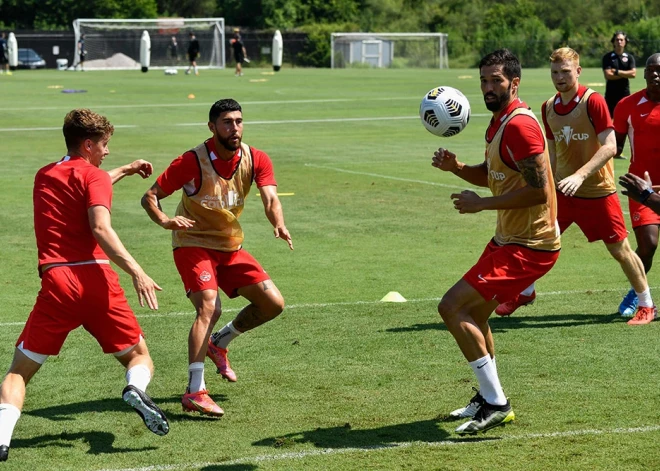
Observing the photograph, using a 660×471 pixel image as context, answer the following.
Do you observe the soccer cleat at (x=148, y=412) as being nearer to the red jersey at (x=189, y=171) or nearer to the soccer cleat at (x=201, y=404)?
the soccer cleat at (x=201, y=404)

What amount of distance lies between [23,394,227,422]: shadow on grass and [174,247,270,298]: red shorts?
0.82 meters

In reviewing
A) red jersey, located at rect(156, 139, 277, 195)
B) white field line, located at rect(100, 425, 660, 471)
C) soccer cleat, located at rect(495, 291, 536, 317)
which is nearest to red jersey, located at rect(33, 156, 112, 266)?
red jersey, located at rect(156, 139, 277, 195)

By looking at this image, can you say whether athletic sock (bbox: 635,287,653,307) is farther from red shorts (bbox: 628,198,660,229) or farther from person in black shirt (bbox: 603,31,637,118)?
person in black shirt (bbox: 603,31,637,118)

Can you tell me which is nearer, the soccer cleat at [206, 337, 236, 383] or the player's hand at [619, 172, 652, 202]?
the player's hand at [619, 172, 652, 202]

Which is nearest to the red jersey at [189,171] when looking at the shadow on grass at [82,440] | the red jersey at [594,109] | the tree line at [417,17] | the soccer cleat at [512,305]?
the shadow on grass at [82,440]

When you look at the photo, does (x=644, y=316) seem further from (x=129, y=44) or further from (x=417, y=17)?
(x=417, y=17)

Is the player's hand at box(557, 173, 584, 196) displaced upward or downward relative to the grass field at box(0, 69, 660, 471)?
upward

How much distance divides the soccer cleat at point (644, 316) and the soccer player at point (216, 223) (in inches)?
145

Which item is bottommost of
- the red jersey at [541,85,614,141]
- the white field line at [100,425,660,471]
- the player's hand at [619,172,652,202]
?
the white field line at [100,425,660,471]

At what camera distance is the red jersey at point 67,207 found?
6.89 meters

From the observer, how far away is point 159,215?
8.18 m

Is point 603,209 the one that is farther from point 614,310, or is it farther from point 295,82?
point 295,82

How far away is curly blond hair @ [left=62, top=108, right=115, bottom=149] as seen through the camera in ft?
23.0

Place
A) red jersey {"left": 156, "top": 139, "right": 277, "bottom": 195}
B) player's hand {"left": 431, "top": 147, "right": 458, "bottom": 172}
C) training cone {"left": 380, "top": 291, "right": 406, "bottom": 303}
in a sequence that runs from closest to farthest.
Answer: player's hand {"left": 431, "top": 147, "right": 458, "bottom": 172} < red jersey {"left": 156, "top": 139, "right": 277, "bottom": 195} < training cone {"left": 380, "top": 291, "right": 406, "bottom": 303}
